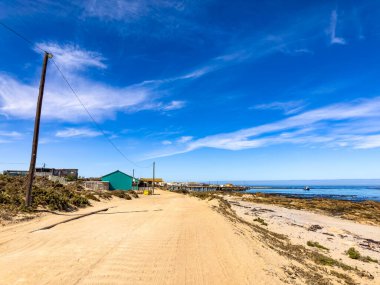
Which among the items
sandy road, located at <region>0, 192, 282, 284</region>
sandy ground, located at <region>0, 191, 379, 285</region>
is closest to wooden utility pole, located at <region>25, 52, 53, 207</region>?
sandy ground, located at <region>0, 191, 379, 285</region>

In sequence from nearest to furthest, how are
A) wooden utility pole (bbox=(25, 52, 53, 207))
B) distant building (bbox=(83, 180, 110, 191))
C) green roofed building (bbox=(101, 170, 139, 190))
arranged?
wooden utility pole (bbox=(25, 52, 53, 207)) < distant building (bbox=(83, 180, 110, 191)) < green roofed building (bbox=(101, 170, 139, 190))

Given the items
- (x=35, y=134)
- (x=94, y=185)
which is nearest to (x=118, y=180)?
(x=94, y=185)

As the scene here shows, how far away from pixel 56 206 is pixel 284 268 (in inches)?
642

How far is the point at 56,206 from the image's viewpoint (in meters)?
19.9

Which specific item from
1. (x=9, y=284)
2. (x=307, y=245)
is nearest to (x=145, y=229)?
(x=9, y=284)

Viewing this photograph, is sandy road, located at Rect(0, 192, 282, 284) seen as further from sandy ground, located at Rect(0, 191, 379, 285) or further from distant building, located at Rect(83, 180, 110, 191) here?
distant building, located at Rect(83, 180, 110, 191)

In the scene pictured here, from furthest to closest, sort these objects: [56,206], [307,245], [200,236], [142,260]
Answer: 1. [56,206]
2. [307,245]
3. [200,236]
4. [142,260]

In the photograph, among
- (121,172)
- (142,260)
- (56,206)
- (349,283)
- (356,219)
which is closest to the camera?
(142,260)

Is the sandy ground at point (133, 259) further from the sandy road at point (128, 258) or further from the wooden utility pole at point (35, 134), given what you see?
the wooden utility pole at point (35, 134)

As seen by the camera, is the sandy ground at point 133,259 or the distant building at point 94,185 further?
the distant building at point 94,185

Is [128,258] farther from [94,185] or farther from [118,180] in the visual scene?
[118,180]

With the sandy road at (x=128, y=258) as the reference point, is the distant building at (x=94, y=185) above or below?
above

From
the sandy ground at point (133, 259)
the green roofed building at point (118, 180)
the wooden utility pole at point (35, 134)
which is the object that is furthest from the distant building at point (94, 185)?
the sandy ground at point (133, 259)

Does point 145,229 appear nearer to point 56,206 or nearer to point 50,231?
point 50,231
